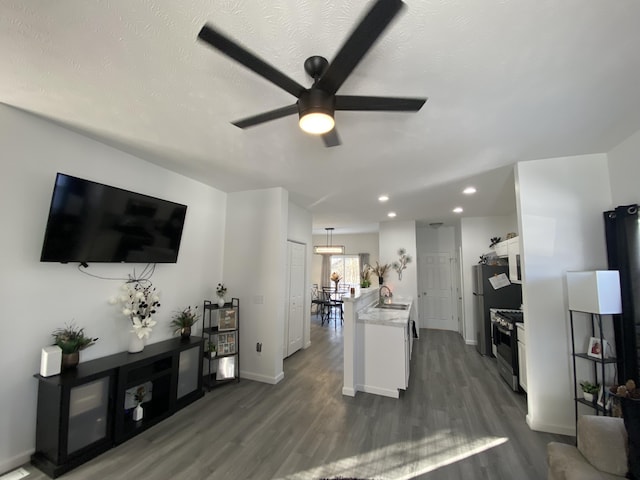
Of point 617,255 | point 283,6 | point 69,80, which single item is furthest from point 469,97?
point 69,80

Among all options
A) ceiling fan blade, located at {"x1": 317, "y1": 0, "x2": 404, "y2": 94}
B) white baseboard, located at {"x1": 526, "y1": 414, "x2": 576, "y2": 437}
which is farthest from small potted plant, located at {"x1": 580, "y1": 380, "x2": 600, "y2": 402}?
ceiling fan blade, located at {"x1": 317, "y1": 0, "x2": 404, "y2": 94}

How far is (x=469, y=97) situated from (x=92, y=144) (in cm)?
332

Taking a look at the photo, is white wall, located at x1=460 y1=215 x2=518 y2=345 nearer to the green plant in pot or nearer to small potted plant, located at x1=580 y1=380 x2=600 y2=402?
small potted plant, located at x1=580 y1=380 x2=600 y2=402

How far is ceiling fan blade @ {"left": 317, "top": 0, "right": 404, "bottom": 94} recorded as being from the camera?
98 centimetres

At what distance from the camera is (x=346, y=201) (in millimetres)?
4785

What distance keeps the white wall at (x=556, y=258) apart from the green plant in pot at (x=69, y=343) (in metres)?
4.30

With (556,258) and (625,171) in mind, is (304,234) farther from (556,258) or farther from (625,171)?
(625,171)

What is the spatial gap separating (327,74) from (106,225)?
2.50 metres

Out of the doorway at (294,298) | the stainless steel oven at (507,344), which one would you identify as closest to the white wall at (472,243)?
the stainless steel oven at (507,344)

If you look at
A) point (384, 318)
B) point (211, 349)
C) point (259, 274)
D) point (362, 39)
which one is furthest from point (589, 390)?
point (211, 349)

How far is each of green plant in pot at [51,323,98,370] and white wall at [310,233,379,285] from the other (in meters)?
6.93

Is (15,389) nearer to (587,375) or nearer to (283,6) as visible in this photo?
(283,6)

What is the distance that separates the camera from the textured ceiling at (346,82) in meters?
1.31

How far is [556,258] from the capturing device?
9.32ft
